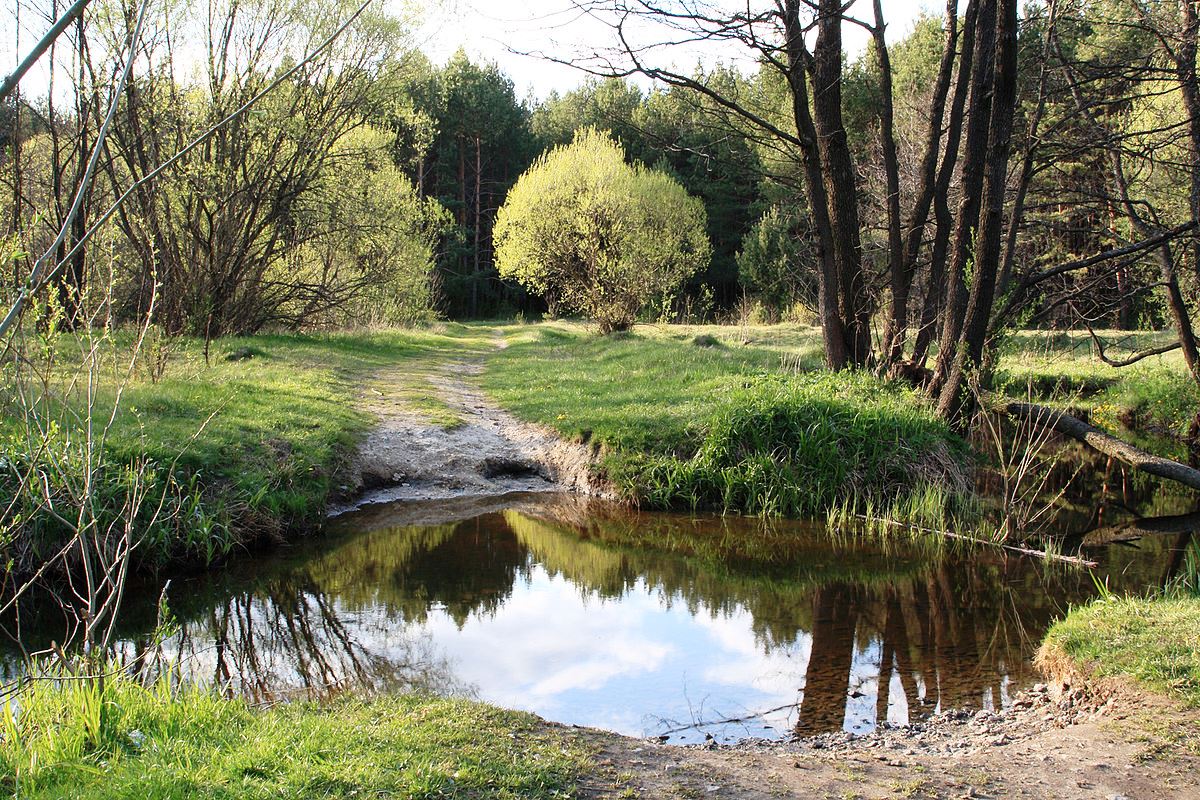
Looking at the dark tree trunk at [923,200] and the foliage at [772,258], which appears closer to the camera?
the dark tree trunk at [923,200]

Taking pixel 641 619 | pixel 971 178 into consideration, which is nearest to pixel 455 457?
pixel 641 619

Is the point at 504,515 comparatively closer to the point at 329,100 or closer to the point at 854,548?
the point at 854,548

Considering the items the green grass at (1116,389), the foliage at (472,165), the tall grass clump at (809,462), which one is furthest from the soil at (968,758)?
the foliage at (472,165)

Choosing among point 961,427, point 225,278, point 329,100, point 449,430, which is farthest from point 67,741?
point 329,100

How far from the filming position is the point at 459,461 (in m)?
11.4

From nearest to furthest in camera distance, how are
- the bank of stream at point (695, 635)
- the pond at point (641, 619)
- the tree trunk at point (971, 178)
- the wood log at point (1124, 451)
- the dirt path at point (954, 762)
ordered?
the dirt path at point (954, 762)
the bank of stream at point (695, 635)
the pond at point (641, 619)
the wood log at point (1124, 451)
the tree trunk at point (971, 178)

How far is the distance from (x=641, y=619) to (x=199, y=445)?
185 inches

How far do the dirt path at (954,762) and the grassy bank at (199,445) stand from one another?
2.78 meters

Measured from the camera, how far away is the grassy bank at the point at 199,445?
6.75 m

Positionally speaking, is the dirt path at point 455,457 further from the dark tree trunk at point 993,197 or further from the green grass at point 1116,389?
the green grass at point 1116,389

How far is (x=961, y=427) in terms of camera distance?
10.9m

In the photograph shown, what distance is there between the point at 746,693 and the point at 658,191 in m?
27.1

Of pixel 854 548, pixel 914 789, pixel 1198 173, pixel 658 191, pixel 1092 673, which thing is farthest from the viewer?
pixel 658 191

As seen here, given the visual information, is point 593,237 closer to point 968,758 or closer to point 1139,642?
point 1139,642
